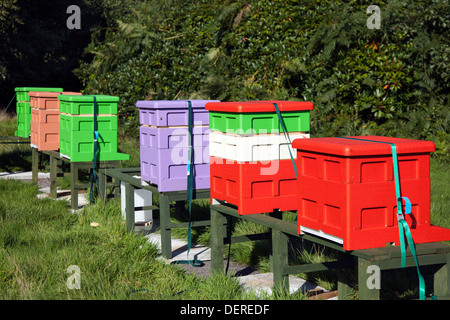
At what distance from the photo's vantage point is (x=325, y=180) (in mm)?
4582

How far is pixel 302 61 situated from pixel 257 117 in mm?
7757

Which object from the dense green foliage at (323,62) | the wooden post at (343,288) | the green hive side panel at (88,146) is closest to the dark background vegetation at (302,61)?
the dense green foliage at (323,62)

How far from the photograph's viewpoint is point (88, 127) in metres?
10.0

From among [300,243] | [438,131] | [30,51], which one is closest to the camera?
[300,243]

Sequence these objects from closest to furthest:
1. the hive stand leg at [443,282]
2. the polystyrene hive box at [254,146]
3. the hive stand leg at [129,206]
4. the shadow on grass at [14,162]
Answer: the hive stand leg at [443,282] → the polystyrene hive box at [254,146] → the hive stand leg at [129,206] → the shadow on grass at [14,162]

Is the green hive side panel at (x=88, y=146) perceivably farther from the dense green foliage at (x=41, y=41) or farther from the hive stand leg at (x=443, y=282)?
the dense green foliage at (x=41, y=41)

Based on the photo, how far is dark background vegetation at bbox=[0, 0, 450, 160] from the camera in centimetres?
1239

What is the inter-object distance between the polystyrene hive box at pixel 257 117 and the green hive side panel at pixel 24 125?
8507 millimetres

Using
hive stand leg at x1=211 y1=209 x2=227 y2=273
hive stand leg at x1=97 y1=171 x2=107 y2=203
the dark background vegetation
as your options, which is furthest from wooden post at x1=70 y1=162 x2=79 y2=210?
the dark background vegetation

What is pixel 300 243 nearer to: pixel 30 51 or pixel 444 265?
pixel 444 265

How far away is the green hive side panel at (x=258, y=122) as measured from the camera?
18.8 ft

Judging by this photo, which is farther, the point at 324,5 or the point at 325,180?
the point at 324,5
